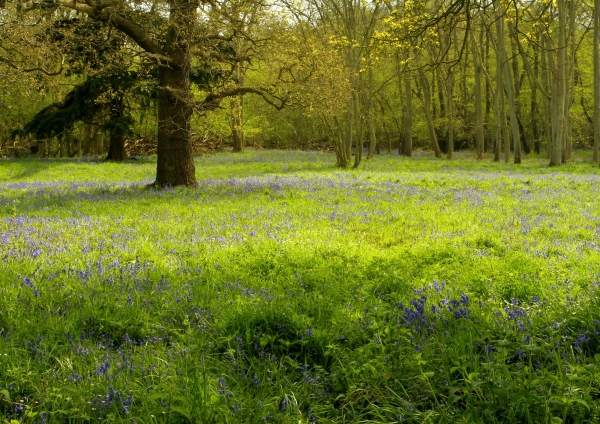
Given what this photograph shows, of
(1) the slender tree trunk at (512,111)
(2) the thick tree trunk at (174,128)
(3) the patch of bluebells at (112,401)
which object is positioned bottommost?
(3) the patch of bluebells at (112,401)

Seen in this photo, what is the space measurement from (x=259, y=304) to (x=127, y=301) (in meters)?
1.40

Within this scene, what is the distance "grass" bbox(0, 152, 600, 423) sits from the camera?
311 cm

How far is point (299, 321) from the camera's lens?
4355 millimetres

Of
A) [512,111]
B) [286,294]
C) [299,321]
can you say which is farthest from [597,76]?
[299,321]

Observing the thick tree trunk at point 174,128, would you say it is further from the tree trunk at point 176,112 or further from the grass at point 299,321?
the grass at point 299,321

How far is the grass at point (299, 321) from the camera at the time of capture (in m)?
3.11

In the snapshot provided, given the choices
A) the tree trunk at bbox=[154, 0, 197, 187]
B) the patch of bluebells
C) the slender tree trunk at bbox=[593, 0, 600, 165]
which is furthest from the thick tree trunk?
the slender tree trunk at bbox=[593, 0, 600, 165]

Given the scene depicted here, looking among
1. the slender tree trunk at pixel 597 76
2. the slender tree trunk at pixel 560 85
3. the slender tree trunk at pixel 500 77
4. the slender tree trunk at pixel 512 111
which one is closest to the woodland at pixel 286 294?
the slender tree trunk at pixel 560 85

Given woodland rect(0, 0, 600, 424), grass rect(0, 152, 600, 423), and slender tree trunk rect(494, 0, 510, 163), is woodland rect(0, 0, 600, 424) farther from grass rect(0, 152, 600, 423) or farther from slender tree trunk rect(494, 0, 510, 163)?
slender tree trunk rect(494, 0, 510, 163)

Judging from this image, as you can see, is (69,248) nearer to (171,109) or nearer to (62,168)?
(171,109)

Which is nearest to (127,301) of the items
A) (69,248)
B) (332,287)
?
(332,287)

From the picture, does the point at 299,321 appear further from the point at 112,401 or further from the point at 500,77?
the point at 500,77

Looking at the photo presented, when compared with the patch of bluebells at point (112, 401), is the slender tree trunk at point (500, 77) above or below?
above

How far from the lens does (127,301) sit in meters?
4.87
